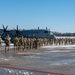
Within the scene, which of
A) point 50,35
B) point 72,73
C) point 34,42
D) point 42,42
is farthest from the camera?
point 50,35

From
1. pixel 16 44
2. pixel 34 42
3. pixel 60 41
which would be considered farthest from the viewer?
pixel 60 41

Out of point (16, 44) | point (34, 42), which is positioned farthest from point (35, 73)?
point (34, 42)

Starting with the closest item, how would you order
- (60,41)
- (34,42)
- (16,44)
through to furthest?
(16,44)
(34,42)
(60,41)

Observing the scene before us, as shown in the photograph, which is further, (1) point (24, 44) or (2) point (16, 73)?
(1) point (24, 44)

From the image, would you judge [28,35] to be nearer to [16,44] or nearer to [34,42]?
[34,42]

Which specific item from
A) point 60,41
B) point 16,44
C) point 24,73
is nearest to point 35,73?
point 24,73

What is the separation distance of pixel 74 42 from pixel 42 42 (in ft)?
55.7

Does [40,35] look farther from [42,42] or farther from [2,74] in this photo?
[2,74]

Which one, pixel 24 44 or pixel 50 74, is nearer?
pixel 50 74

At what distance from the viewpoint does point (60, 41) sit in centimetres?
7200

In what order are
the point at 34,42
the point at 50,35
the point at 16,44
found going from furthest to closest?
the point at 50,35
the point at 34,42
the point at 16,44

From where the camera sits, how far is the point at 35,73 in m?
16.7

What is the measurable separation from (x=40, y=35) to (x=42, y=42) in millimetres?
23932

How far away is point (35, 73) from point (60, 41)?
55.6 meters
